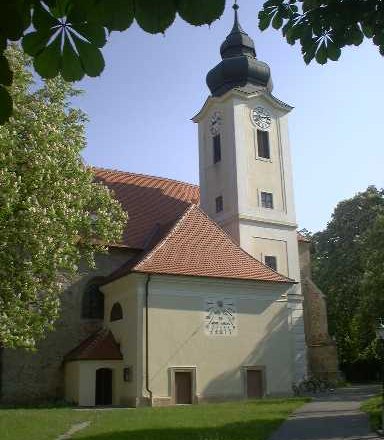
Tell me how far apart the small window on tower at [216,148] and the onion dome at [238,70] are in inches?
99.4

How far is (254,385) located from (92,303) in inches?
317

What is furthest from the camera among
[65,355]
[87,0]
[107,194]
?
[65,355]

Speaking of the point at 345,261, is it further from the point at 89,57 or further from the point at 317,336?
the point at 89,57

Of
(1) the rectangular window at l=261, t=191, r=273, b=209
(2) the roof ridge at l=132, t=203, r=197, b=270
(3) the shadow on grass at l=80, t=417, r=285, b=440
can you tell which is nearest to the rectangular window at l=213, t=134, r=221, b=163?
(1) the rectangular window at l=261, t=191, r=273, b=209

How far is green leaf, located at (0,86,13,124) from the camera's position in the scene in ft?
6.77

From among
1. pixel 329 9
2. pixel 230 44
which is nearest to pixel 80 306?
pixel 230 44

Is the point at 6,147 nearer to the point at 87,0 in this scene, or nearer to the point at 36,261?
the point at 36,261

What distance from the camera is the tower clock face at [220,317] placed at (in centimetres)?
2380

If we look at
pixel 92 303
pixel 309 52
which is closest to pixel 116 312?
pixel 92 303

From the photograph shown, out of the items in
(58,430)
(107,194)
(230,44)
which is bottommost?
(58,430)

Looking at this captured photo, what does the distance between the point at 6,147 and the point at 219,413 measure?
955cm

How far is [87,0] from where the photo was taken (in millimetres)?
2053

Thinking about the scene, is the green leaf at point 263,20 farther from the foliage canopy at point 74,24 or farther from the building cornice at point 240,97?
the building cornice at point 240,97

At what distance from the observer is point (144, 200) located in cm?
3055
